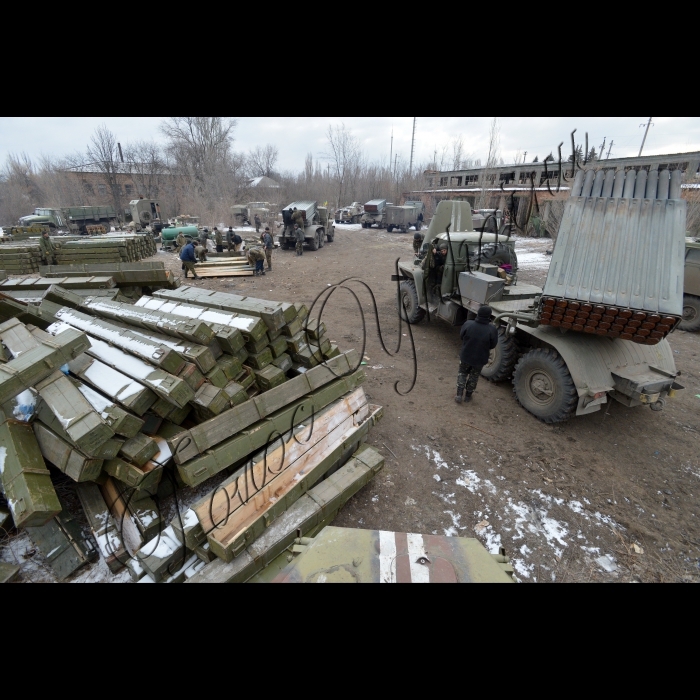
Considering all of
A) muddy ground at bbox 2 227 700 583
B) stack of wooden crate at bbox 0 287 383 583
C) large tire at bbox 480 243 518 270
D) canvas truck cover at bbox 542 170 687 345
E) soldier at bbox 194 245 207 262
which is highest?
canvas truck cover at bbox 542 170 687 345

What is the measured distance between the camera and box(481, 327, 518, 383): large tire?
582 cm

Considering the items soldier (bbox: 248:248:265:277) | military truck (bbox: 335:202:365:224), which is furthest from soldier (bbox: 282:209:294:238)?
military truck (bbox: 335:202:365:224)

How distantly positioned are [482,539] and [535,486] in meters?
1.11

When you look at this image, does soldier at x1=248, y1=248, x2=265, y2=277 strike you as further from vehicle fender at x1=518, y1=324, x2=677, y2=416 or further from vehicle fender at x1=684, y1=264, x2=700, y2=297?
vehicle fender at x1=684, y1=264, x2=700, y2=297

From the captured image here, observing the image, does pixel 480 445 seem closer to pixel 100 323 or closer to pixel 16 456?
pixel 16 456

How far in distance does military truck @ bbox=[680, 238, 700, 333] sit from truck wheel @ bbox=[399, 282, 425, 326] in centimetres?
637

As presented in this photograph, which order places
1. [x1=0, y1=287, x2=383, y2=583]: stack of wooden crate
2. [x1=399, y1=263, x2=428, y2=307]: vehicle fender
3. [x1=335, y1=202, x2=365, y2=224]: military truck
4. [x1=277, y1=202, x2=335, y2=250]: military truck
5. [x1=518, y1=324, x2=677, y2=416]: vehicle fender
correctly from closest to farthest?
1. [x1=0, y1=287, x2=383, y2=583]: stack of wooden crate
2. [x1=518, y1=324, x2=677, y2=416]: vehicle fender
3. [x1=399, y1=263, x2=428, y2=307]: vehicle fender
4. [x1=277, y1=202, x2=335, y2=250]: military truck
5. [x1=335, y1=202, x2=365, y2=224]: military truck

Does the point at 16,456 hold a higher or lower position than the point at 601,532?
higher

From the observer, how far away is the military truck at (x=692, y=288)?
326 inches

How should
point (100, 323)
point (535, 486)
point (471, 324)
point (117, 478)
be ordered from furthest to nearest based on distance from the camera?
1. point (471, 324)
2. point (100, 323)
3. point (535, 486)
4. point (117, 478)

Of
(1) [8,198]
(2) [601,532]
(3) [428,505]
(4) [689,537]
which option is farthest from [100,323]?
(1) [8,198]

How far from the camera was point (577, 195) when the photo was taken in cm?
461

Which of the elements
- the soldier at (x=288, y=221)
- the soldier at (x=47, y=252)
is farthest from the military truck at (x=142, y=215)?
the soldier at (x=47, y=252)

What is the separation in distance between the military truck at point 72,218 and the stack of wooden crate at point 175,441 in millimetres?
29577
